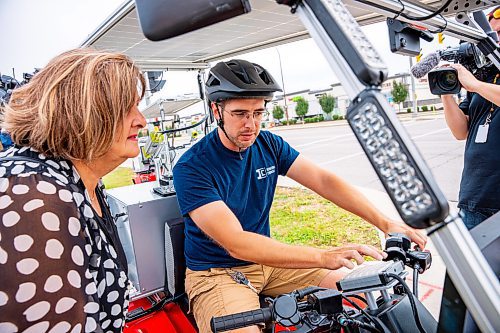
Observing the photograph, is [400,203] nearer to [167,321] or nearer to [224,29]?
[167,321]

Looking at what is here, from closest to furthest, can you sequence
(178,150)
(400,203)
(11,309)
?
(400,203) → (11,309) → (178,150)

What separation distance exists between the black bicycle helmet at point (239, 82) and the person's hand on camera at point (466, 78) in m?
1.08

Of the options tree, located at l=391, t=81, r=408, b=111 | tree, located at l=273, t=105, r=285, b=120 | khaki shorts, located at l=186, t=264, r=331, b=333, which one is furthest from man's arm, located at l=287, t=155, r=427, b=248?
tree, located at l=273, t=105, r=285, b=120

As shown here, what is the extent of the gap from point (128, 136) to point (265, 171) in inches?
41.6

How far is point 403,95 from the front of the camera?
121 ft

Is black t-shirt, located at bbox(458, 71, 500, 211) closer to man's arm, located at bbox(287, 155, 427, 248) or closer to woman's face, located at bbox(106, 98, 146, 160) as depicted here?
man's arm, located at bbox(287, 155, 427, 248)

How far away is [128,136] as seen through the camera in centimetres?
142

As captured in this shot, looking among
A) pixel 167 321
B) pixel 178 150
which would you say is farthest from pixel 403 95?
pixel 167 321

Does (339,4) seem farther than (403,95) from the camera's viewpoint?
No

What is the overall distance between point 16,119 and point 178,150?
369 centimetres

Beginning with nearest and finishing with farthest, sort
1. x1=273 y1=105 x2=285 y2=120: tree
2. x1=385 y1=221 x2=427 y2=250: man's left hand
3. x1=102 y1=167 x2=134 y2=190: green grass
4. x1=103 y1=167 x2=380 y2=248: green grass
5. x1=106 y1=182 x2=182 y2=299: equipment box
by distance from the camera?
1. x1=385 y1=221 x2=427 y2=250: man's left hand
2. x1=106 y1=182 x2=182 y2=299: equipment box
3. x1=103 y1=167 x2=380 y2=248: green grass
4. x1=102 y1=167 x2=134 y2=190: green grass
5. x1=273 y1=105 x2=285 y2=120: tree

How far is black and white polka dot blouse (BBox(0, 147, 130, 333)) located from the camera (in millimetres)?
995

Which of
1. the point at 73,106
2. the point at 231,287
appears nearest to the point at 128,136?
the point at 73,106

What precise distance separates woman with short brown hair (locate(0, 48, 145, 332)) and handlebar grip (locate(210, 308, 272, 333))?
0.40m
